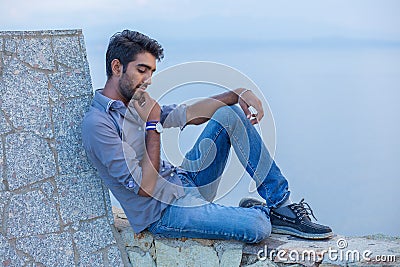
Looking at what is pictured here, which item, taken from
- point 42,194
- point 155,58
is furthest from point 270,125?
point 42,194

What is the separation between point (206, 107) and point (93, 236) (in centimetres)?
80

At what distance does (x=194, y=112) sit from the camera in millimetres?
3123

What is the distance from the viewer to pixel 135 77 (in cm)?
279

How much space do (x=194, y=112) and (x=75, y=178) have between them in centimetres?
66

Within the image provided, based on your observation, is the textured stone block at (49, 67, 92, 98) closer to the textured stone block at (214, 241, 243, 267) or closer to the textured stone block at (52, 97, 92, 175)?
the textured stone block at (52, 97, 92, 175)

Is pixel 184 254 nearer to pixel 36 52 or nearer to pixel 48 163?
pixel 48 163

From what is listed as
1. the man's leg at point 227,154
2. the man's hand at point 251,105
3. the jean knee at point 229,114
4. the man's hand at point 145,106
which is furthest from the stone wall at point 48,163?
the man's hand at point 251,105

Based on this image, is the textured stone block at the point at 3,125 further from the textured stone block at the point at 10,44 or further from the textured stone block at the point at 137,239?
Answer: the textured stone block at the point at 137,239

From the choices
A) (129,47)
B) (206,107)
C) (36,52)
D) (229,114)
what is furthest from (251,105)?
(36,52)

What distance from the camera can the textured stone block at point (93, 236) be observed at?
2870mm

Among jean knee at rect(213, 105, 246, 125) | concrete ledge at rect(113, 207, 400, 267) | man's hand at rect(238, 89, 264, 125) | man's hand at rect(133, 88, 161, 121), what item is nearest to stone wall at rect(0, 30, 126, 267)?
concrete ledge at rect(113, 207, 400, 267)

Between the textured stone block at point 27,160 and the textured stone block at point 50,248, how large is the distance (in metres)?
0.25

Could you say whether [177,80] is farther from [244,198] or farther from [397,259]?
[397,259]

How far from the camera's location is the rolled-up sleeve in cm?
308
